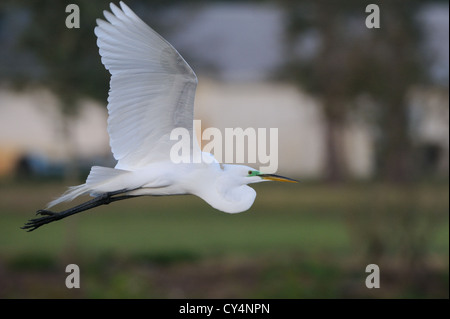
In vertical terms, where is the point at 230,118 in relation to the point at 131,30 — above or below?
above

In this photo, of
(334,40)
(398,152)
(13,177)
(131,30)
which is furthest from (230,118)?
(131,30)

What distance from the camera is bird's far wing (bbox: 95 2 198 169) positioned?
519 centimetres

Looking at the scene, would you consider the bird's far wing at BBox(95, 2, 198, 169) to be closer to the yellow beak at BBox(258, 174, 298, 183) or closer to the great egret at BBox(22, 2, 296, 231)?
the great egret at BBox(22, 2, 296, 231)

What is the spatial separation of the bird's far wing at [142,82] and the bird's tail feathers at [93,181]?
21 cm

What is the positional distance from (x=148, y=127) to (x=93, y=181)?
531 mm

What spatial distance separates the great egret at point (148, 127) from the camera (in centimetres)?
523

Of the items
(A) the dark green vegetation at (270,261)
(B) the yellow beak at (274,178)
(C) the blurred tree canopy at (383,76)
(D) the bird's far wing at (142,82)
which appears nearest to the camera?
(D) the bird's far wing at (142,82)

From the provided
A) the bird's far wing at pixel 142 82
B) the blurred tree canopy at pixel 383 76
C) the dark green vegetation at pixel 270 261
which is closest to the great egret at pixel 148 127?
the bird's far wing at pixel 142 82

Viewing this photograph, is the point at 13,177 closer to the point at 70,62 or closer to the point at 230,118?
the point at 230,118

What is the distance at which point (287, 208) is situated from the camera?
17.5 m

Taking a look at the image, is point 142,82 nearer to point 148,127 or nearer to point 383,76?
point 148,127

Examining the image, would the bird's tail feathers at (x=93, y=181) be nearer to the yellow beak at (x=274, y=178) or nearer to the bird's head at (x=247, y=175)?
the bird's head at (x=247, y=175)
